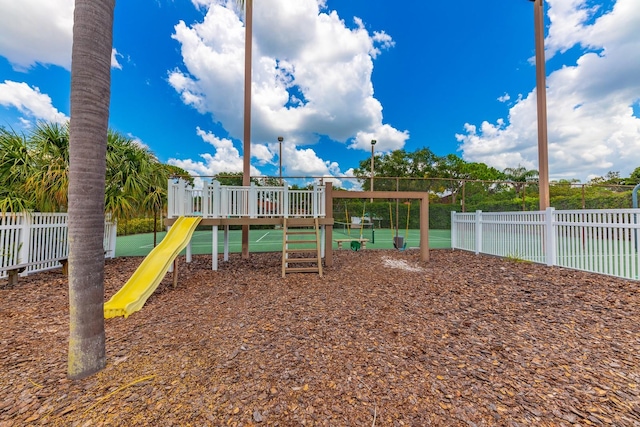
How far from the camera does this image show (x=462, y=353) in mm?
2133

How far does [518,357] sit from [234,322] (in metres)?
2.64

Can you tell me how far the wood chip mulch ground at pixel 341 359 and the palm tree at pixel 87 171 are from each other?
37cm

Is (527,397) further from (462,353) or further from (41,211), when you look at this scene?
(41,211)

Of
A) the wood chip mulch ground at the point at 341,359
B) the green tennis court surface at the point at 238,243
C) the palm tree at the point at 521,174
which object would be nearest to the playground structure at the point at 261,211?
the wood chip mulch ground at the point at 341,359

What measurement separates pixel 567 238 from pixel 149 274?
25.7 ft

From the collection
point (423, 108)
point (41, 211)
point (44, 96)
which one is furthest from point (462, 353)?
point (423, 108)

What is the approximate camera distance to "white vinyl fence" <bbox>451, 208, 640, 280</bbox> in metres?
4.39

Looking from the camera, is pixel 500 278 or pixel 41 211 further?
pixel 41 211

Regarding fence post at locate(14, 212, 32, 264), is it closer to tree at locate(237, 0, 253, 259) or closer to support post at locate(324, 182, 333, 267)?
tree at locate(237, 0, 253, 259)

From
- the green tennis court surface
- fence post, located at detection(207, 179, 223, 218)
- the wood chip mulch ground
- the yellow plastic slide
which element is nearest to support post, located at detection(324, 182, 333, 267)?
the wood chip mulch ground

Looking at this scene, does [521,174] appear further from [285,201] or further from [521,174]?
[285,201]

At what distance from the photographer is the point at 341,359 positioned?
203cm

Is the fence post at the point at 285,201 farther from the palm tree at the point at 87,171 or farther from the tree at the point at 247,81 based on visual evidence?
the palm tree at the point at 87,171

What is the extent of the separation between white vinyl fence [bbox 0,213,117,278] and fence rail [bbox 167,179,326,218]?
6.95ft
